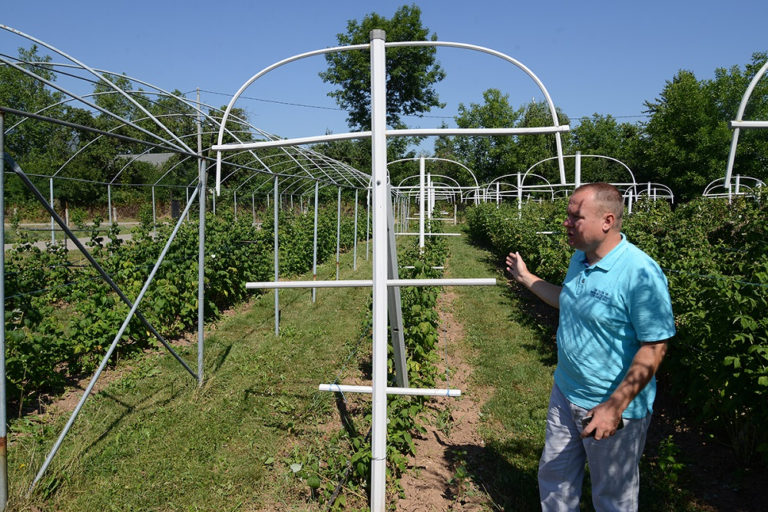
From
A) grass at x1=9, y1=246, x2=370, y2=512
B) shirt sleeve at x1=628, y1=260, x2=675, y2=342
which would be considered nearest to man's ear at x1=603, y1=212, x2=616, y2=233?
shirt sleeve at x1=628, y1=260, x2=675, y2=342

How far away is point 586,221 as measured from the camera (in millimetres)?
1995

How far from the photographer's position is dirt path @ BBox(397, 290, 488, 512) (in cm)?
296

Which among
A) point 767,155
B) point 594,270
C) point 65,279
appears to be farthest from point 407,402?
point 767,155

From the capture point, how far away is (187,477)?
321cm

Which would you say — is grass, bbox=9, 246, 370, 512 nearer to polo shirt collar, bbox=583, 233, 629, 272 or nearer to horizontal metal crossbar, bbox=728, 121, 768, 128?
polo shirt collar, bbox=583, 233, 629, 272

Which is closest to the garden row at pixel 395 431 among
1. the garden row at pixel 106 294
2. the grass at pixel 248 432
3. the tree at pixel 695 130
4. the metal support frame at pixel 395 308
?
the grass at pixel 248 432

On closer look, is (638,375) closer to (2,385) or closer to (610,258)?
(610,258)

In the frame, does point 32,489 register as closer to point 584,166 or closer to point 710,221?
point 710,221

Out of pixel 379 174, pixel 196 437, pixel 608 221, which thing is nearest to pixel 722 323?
pixel 608 221

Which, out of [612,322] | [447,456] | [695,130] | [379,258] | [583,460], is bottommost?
[447,456]

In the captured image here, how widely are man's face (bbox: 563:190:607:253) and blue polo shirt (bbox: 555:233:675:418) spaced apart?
9cm

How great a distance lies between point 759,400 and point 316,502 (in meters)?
2.65

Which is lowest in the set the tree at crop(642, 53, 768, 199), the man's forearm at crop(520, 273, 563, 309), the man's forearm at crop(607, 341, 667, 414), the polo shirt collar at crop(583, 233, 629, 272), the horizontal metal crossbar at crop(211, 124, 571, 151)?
the man's forearm at crop(607, 341, 667, 414)

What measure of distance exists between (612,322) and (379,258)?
3.43 feet
